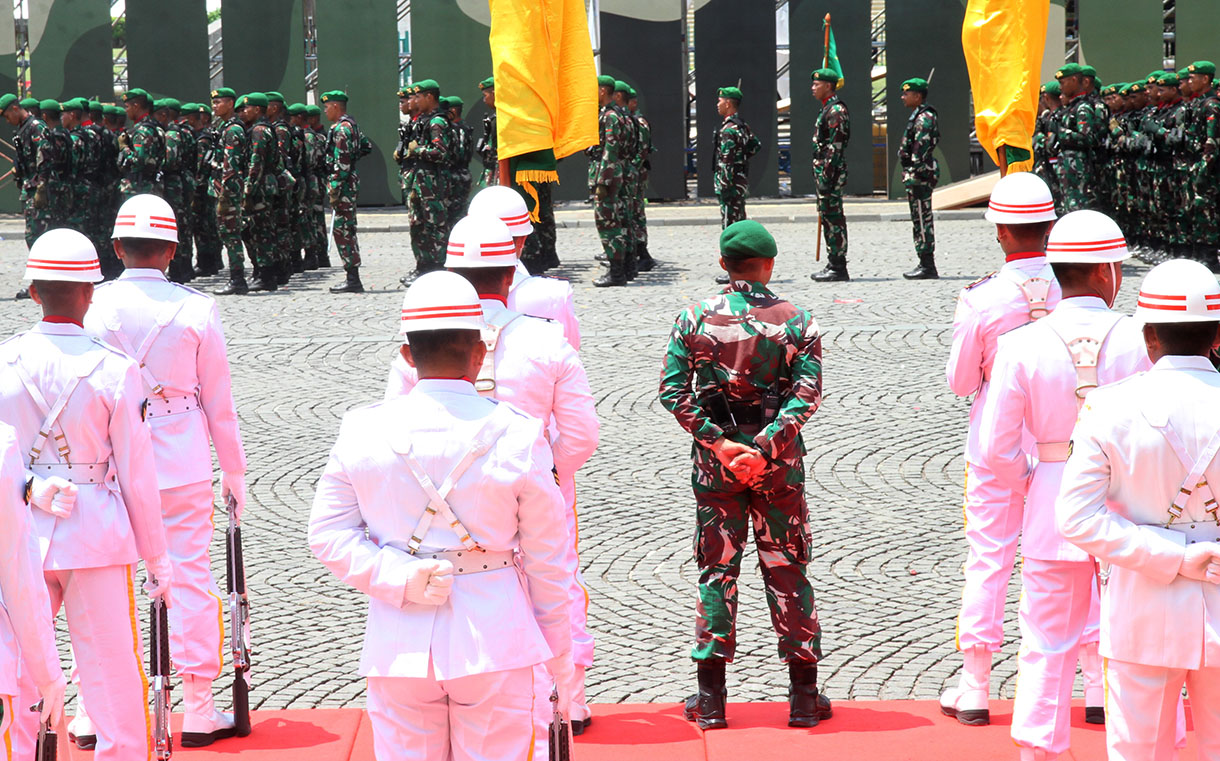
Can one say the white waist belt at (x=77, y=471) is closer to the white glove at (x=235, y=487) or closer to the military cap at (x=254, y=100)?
the white glove at (x=235, y=487)

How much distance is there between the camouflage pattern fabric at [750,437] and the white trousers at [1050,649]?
2.84 feet

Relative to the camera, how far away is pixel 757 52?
1043 inches

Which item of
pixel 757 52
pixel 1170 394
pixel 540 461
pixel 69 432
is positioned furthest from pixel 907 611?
pixel 757 52

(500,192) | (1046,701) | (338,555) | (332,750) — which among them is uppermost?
(500,192)

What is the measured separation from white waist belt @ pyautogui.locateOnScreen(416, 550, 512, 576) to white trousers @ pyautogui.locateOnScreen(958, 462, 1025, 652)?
242cm

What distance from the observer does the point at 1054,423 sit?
4.76 m

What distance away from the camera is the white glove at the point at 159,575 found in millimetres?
4777

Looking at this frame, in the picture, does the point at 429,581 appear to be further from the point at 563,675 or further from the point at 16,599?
the point at 16,599

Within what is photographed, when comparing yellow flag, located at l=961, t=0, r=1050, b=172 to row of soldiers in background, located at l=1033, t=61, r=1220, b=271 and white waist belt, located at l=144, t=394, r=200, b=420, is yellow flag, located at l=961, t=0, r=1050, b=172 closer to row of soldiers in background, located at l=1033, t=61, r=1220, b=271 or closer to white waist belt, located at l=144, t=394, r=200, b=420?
white waist belt, located at l=144, t=394, r=200, b=420

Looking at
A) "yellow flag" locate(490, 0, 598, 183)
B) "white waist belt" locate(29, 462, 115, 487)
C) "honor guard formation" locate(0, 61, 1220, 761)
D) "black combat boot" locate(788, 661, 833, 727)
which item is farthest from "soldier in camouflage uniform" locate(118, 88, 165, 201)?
"black combat boot" locate(788, 661, 833, 727)

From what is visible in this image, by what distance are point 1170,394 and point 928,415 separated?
6.23 metres

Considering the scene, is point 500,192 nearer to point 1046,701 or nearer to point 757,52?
point 1046,701

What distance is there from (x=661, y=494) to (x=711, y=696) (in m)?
3.07

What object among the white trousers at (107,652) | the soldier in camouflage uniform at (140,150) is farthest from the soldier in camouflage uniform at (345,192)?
the white trousers at (107,652)
